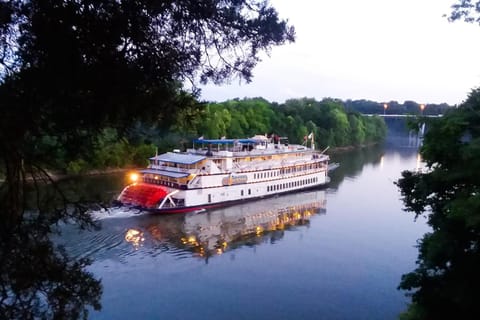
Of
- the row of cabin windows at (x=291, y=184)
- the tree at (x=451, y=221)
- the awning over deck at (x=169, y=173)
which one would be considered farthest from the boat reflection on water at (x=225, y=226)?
the tree at (x=451, y=221)

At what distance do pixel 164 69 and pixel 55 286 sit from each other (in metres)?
1.49

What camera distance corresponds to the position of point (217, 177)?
1845 centimetres

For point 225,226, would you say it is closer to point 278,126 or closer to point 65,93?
point 65,93

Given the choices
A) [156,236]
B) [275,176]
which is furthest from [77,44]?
[275,176]

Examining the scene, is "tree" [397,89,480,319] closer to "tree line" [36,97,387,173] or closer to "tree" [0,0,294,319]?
"tree" [0,0,294,319]

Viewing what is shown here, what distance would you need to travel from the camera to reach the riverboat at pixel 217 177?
17.1 meters

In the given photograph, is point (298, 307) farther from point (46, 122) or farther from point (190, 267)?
point (46, 122)

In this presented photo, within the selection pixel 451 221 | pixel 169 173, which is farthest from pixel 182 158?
pixel 451 221

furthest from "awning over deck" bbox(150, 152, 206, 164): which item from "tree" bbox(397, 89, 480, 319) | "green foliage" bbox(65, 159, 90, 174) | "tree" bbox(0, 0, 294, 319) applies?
"tree" bbox(0, 0, 294, 319)

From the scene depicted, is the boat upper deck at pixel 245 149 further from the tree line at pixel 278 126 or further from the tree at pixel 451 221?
the tree at pixel 451 221

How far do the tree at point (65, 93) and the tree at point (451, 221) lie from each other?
375 cm

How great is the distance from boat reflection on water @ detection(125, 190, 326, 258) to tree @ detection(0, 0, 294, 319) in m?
9.71

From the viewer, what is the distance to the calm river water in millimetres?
9383

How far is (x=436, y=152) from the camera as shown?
621 cm
